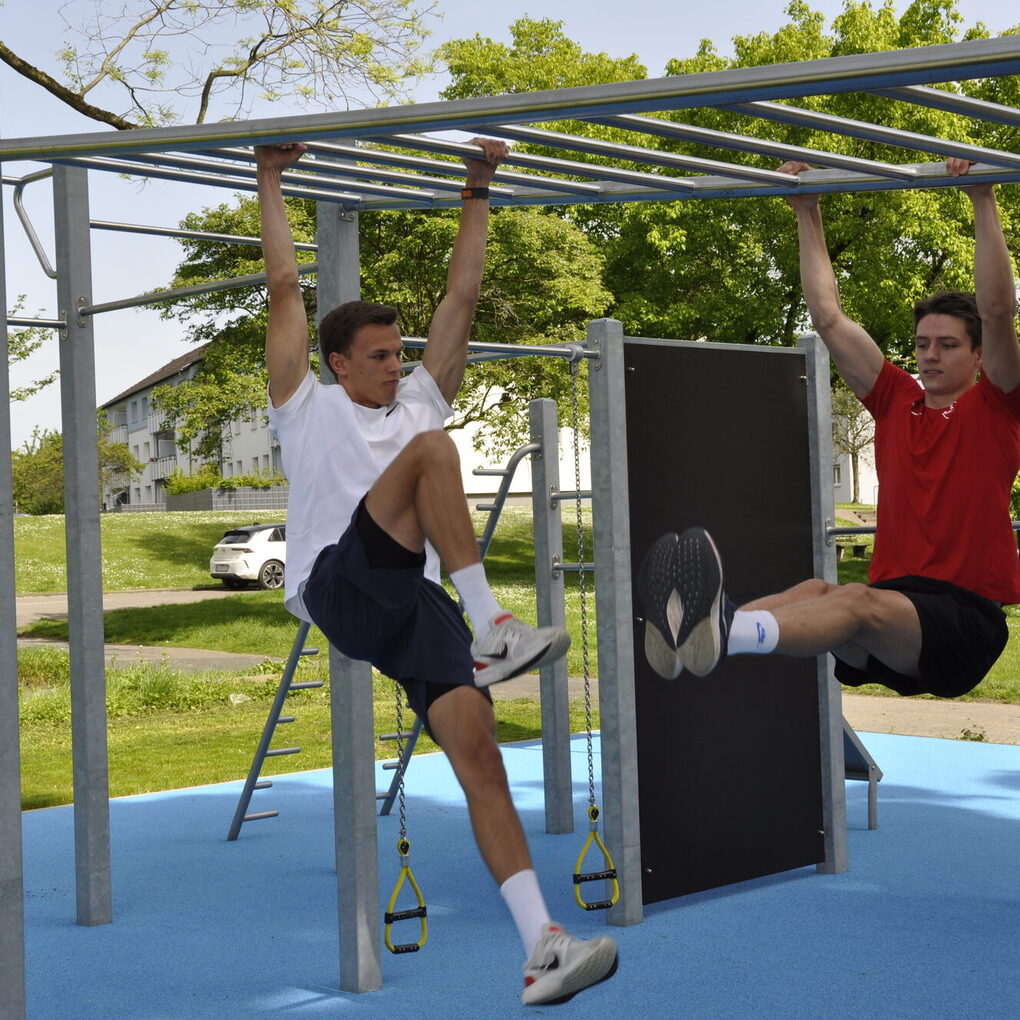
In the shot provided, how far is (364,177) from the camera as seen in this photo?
432 cm

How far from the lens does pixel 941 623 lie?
3557mm

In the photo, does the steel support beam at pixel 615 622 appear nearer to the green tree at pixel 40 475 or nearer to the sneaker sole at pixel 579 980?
the sneaker sole at pixel 579 980

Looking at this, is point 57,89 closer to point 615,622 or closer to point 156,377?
point 615,622

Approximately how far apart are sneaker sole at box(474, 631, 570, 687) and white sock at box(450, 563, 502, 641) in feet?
0.34

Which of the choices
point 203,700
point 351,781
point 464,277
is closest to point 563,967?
point 464,277

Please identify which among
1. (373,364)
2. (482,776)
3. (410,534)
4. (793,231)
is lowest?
(482,776)

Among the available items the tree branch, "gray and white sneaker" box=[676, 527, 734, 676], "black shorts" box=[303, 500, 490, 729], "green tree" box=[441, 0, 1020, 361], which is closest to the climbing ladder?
"black shorts" box=[303, 500, 490, 729]

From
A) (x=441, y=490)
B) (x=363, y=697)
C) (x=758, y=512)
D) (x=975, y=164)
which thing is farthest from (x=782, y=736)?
(x=441, y=490)

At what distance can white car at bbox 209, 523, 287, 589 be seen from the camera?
23.0 meters

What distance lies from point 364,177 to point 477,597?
5.95ft

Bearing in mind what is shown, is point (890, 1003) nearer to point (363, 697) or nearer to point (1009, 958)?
point (1009, 958)

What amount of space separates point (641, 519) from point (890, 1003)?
207 cm

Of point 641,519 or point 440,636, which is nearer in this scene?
point 440,636

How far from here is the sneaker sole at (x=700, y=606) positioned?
128 inches
